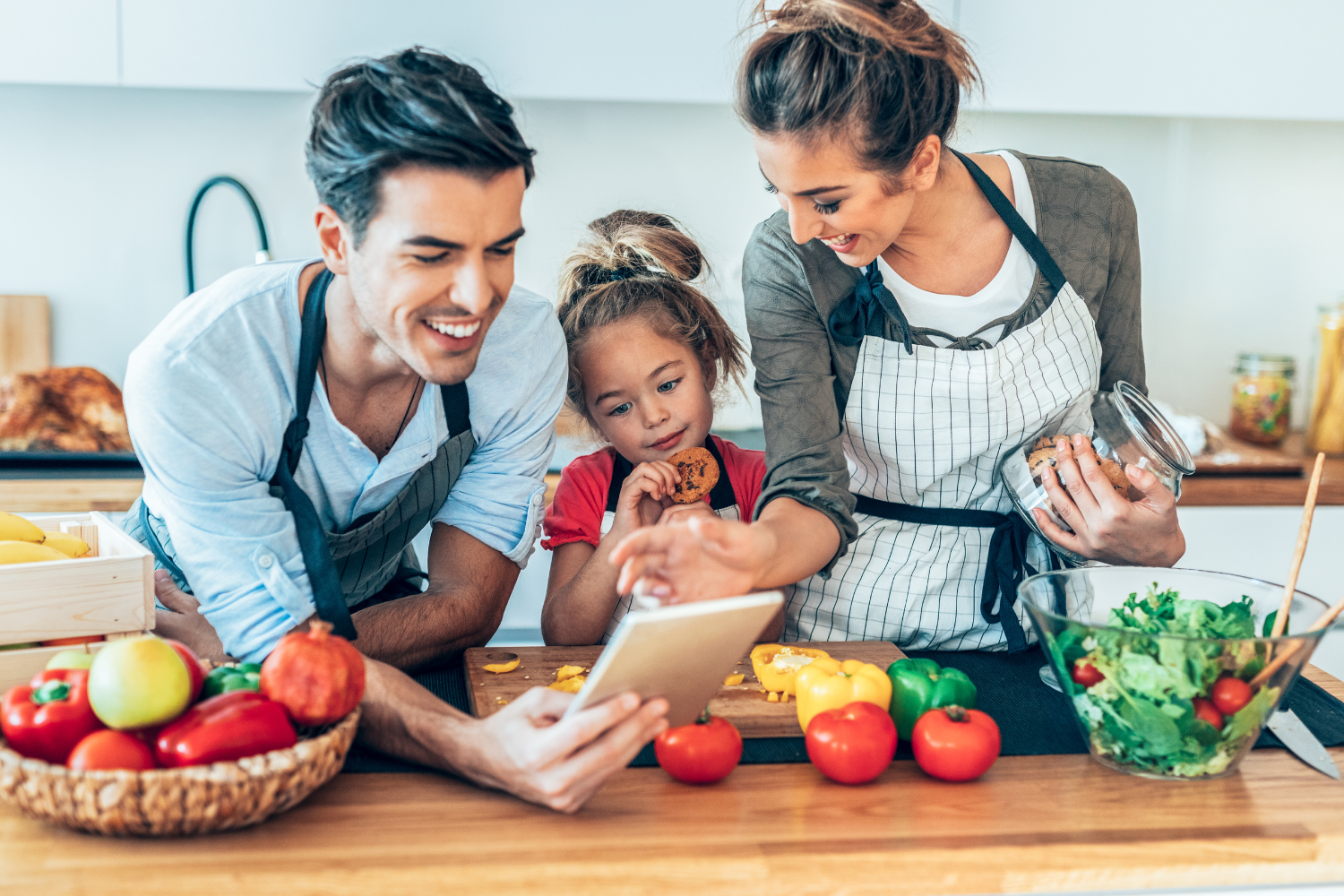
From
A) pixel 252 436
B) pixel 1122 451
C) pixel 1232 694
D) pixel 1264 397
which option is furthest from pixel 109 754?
pixel 1264 397

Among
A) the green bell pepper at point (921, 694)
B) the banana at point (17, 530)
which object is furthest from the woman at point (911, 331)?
the banana at point (17, 530)

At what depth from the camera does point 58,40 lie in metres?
2.35

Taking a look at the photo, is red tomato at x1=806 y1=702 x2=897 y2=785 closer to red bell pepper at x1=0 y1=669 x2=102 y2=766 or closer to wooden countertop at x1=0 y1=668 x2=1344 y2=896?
wooden countertop at x1=0 y1=668 x2=1344 y2=896

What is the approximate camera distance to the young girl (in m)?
1.64

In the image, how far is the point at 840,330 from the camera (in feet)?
4.99

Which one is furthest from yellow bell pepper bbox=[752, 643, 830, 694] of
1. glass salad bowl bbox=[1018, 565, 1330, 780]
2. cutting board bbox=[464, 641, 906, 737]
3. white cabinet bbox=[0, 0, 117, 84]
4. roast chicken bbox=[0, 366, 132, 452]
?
white cabinet bbox=[0, 0, 117, 84]

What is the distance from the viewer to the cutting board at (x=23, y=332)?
9.16ft

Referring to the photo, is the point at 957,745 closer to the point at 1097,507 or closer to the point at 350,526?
the point at 1097,507

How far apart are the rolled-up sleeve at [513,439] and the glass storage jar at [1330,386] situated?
218 centimetres

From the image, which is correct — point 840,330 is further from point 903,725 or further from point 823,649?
point 903,725

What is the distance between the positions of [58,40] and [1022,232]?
204 cm

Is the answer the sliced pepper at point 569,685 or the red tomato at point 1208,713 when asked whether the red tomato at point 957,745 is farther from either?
the sliced pepper at point 569,685

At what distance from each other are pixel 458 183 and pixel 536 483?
1.62 feet

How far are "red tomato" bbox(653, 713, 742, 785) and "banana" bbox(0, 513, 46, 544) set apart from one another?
0.77m
